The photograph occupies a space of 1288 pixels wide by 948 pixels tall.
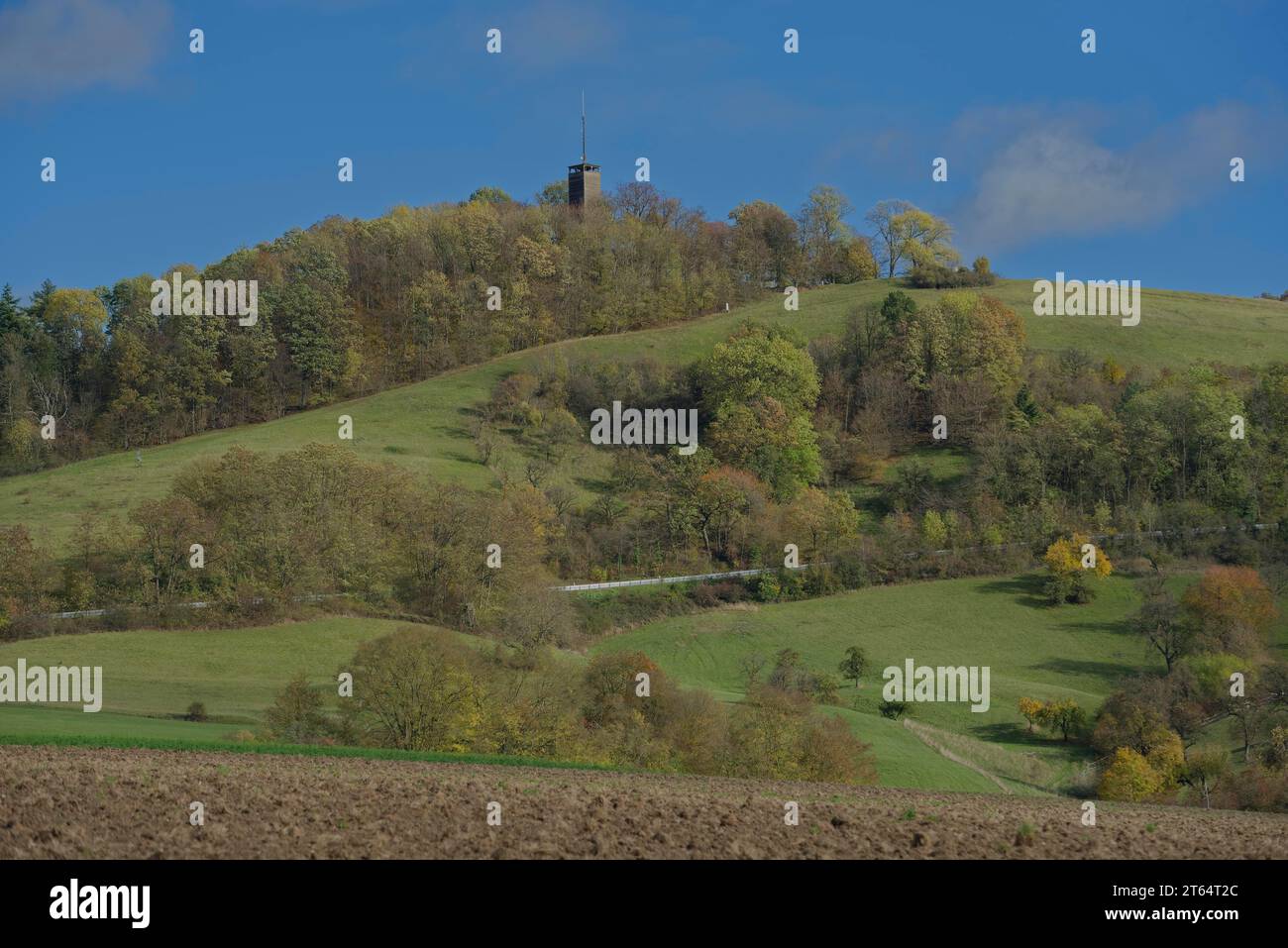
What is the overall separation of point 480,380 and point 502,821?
99631 millimetres

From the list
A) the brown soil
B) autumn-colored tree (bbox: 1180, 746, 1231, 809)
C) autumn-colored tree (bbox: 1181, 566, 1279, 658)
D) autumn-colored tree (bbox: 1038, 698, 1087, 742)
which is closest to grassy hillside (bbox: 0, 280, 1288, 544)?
autumn-colored tree (bbox: 1181, 566, 1279, 658)

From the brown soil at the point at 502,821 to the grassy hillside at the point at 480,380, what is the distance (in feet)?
177

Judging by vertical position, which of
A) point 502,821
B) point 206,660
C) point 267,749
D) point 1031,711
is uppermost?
point 502,821

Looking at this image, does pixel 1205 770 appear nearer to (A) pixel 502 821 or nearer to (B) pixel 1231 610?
(B) pixel 1231 610

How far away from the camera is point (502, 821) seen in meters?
20.7

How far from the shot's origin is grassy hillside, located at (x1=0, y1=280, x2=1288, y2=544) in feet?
277

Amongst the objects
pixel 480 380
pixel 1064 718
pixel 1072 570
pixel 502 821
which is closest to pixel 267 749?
pixel 502 821

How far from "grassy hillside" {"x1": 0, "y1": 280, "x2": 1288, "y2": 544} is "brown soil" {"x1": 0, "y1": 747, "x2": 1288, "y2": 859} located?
5401 centimetres

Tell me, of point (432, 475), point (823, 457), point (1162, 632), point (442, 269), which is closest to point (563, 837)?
point (1162, 632)

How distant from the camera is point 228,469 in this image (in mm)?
74000

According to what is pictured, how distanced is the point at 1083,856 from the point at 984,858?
5.98ft

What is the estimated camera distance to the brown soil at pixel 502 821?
59.8 feet
